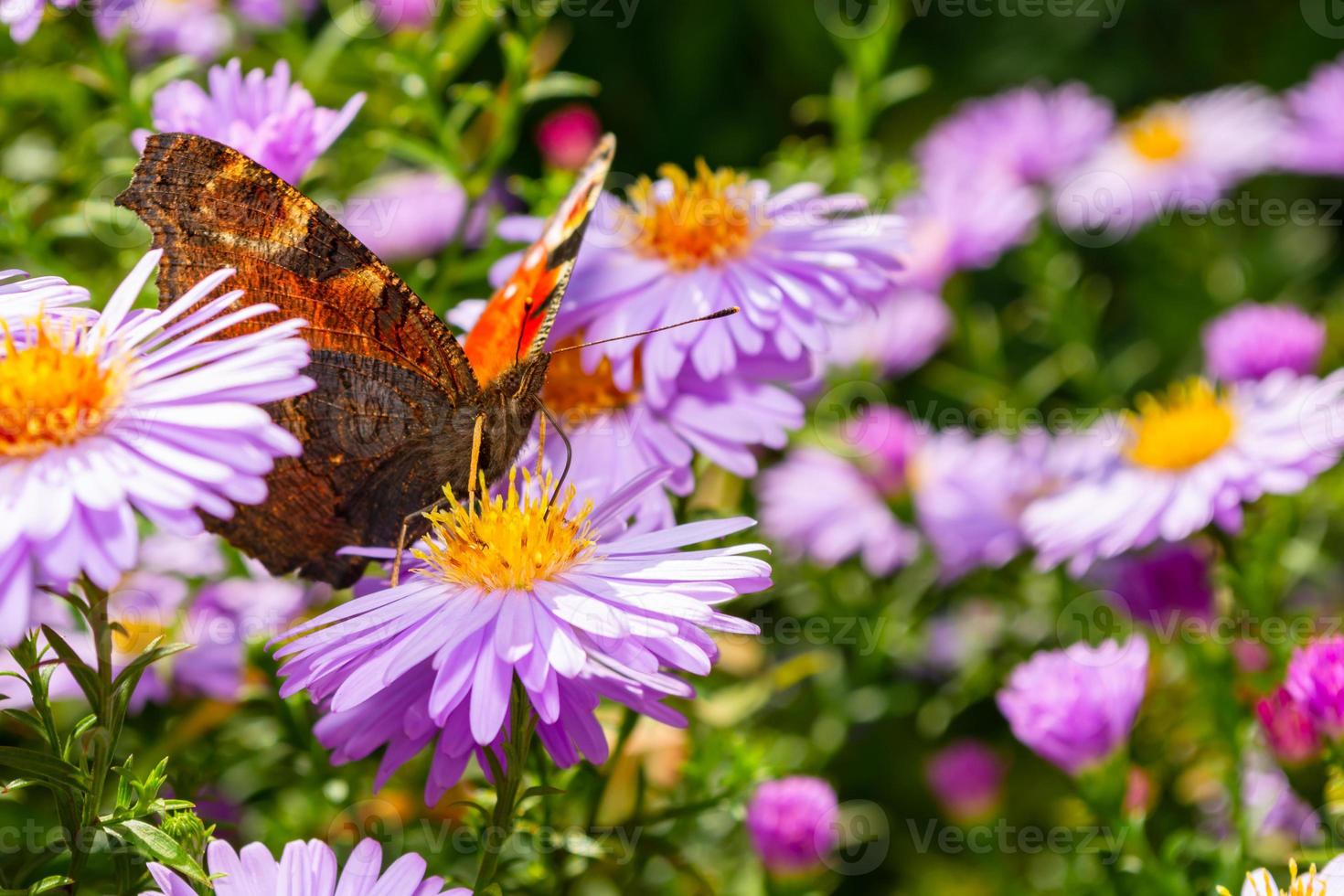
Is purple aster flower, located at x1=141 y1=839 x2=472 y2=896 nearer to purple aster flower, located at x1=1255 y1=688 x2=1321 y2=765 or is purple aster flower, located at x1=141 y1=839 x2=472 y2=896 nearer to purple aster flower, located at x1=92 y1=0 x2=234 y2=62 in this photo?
purple aster flower, located at x1=1255 y1=688 x2=1321 y2=765

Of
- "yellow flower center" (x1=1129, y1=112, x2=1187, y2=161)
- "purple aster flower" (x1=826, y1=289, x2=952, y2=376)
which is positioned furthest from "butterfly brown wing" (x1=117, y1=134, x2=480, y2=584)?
"yellow flower center" (x1=1129, y1=112, x2=1187, y2=161)

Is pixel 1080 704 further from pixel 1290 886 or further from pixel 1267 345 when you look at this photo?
pixel 1267 345

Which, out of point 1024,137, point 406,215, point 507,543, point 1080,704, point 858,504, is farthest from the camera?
point 1024,137

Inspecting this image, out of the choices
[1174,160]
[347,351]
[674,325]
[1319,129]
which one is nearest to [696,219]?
[674,325]

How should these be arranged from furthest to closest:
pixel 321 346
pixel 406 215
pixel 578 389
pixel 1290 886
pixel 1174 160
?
pixel 1174 160, pixel 406 215, pixel 578 389, pixel 321 346, pixel 1290 886

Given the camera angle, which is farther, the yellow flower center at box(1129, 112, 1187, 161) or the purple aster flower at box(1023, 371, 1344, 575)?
the yellow flower center at box(1129, 112, 1187, 161)

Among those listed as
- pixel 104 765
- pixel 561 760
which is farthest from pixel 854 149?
pixel 104 765
